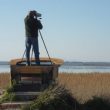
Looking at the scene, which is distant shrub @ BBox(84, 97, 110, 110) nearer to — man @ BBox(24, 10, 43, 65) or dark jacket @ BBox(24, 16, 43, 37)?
man @ BBox(24, 10, 43, 65)

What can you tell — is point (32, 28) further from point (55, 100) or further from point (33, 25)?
point (55, 100)

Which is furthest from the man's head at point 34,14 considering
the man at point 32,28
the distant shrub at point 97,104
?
the distant shrub at point 97,104

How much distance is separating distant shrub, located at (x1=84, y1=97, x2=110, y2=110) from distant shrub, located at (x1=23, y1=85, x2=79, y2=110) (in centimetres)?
32

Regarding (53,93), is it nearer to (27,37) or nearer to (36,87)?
(36,87)

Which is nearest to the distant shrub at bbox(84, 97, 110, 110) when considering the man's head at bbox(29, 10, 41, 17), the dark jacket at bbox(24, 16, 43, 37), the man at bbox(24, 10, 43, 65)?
the man at bbox(24, 10, 43, 65)

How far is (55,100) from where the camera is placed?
12508mm

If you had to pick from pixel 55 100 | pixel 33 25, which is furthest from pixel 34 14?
pixel 55 100

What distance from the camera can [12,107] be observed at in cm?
1271

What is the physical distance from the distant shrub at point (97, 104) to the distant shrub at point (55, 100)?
0.32 meters

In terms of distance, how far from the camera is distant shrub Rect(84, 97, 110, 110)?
13.2 m

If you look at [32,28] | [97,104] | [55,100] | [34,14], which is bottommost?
[97,104]

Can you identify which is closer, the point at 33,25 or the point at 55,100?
the point at 55,100

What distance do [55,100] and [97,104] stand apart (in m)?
1.34

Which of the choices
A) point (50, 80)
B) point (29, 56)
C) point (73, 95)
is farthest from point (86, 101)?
point (29, 56)
